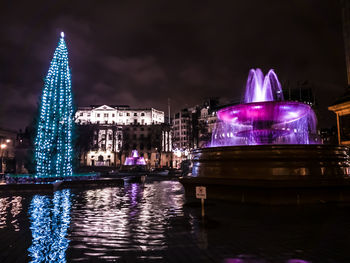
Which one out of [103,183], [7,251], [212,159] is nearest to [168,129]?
[103,183]

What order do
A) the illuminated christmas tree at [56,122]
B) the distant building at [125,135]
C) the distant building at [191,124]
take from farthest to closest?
the distant building at [125,135], the distant building at [191,124], the illuminated christmas tree at [56,122]

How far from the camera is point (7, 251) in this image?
188 inches

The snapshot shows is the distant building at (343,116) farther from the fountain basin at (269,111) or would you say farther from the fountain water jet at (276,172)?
the fountain water jet at (276,172)

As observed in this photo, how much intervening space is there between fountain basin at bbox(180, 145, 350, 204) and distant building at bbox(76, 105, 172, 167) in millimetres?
79139

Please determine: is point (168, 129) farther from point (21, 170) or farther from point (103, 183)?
point (103, 183)

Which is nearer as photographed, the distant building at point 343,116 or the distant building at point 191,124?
the distant building at point 343,116

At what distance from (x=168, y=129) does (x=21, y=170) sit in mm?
66687

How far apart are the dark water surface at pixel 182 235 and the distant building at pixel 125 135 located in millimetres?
81254

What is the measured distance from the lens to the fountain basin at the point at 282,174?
897cm

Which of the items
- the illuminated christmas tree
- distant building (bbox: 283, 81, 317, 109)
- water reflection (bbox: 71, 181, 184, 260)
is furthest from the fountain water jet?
distant building (bbox: 283, 81, 317, 109)

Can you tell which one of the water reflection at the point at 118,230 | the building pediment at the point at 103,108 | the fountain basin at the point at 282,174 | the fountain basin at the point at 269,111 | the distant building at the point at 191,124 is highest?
the building pediment at the point at 103,108

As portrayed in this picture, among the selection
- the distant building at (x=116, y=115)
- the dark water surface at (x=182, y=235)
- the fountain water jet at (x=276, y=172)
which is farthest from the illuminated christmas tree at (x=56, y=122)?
the distant building at (x=116, y=115)

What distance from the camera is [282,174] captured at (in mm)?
9312

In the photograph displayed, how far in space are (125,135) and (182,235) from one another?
9064 centimetres
